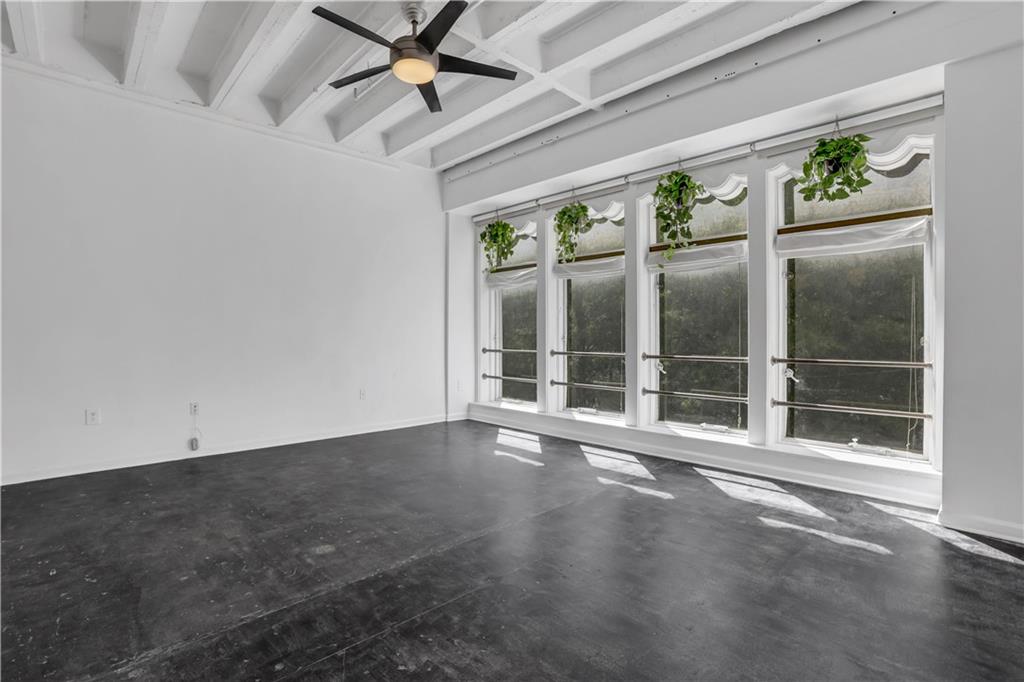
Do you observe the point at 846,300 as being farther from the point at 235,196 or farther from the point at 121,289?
the point at 121,289

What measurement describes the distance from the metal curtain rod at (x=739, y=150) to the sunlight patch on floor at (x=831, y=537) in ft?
10.1

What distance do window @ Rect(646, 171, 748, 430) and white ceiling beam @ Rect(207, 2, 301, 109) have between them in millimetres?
3835

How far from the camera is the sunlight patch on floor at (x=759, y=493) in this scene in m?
3.54

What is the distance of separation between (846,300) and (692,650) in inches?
134

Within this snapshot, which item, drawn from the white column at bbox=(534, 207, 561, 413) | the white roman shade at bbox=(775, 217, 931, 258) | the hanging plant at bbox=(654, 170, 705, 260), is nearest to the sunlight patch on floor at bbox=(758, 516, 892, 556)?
the white roman shade at bbox=(775, 217, 931, 258)

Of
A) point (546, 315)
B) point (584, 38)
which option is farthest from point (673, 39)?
point (546, 315)

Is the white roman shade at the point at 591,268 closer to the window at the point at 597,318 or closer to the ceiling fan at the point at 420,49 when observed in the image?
the window at the point at 597,318

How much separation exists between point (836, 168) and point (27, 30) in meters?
6.29

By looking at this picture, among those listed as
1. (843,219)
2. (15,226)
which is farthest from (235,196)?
(843,219)

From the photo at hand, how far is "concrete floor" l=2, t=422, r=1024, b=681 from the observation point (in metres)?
1.93

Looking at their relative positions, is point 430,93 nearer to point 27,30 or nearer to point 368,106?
point 368,106

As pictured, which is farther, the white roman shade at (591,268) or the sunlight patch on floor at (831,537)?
the white roman shade at (591,268)

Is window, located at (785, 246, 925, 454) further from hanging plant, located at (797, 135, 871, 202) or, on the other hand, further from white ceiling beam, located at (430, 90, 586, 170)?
white ceiling beam, located at (430, 90, 586, 170)

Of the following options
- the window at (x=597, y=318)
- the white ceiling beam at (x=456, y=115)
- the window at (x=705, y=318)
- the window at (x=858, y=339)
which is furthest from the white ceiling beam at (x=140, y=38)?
the window at (x=858, y=339)
